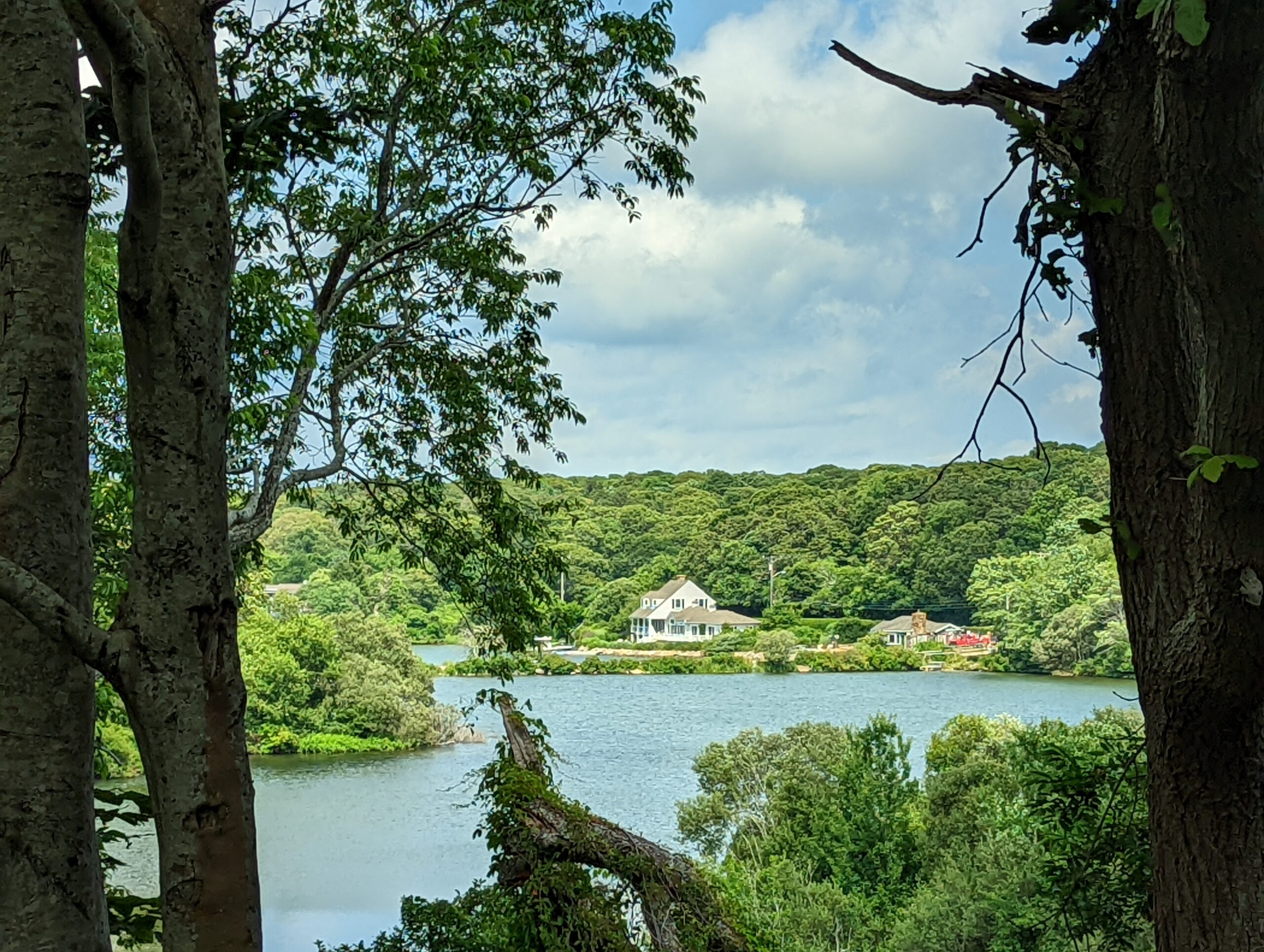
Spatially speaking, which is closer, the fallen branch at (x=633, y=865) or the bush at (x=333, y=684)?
the fallen branch at (x=633, y=865)

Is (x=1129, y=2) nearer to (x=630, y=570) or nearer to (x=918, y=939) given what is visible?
(x=918, y=939)

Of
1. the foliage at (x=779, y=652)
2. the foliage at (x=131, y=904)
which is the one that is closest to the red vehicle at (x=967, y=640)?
the foliage at (x=779, y=652)

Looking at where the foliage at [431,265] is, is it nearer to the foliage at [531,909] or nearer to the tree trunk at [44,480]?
the foliage at [531,909]

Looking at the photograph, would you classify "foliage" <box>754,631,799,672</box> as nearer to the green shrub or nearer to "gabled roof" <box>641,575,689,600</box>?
"gabled roof" <box>641,575,689,600</box>

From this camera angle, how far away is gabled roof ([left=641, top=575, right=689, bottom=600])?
17.2 meters

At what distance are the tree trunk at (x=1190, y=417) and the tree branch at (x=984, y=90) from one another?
0.16 ft

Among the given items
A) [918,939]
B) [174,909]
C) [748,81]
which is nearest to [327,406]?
[174,909]

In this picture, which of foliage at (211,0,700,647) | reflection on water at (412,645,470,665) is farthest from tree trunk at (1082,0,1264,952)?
reflection on water at (412,645,470,665)

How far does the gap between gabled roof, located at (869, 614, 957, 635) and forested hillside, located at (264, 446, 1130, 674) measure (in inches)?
10.2

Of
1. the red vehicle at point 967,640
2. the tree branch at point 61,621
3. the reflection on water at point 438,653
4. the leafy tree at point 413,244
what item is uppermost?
the leafy tree at point 413,244

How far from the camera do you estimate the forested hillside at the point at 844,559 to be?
13.3 m

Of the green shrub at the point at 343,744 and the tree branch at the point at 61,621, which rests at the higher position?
the tree branch at the point at 61,621

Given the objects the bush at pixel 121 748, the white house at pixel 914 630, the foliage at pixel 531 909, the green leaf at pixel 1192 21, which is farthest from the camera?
the white house at pixel 914 630

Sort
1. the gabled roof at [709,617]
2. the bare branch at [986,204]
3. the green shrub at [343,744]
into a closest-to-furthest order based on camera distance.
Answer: the bare branch at [986,204], the green shrub at [343,744], the gabled roof at [709,617]
